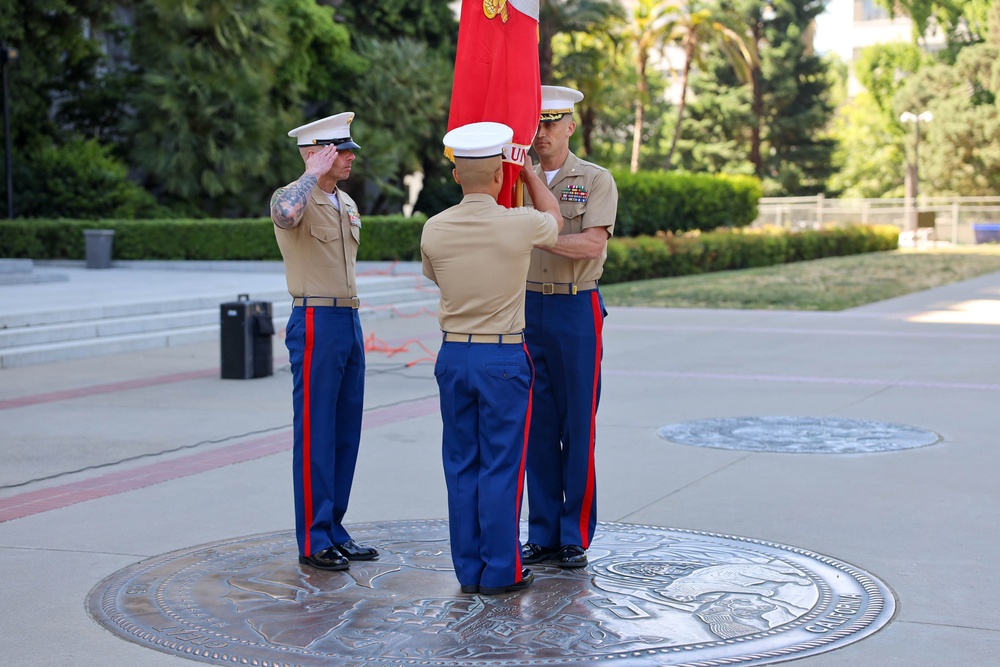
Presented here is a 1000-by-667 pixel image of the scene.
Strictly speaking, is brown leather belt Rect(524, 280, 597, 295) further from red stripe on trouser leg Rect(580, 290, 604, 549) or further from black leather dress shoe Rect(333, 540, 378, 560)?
black leather dress shoe Rect(333, 540, 378, 560)

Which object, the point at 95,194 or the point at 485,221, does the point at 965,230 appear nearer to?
the point at 95,194

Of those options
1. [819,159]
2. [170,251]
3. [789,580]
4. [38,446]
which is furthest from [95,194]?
[819,159]

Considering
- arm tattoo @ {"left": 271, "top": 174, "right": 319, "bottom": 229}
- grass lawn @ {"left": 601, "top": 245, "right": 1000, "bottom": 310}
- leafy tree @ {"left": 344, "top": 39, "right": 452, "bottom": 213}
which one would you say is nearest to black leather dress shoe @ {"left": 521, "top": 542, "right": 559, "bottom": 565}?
arm tattoo @ {"left": 271, "top": 174, "right": 319, "bottom": 229}

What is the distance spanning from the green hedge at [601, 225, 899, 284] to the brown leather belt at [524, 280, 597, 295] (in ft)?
63.8

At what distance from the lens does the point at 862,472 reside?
709cm

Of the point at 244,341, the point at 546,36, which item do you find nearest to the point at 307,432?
the point at 244,341

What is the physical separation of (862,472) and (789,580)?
2413 millimetres

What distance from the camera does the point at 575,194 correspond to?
514 centimetres

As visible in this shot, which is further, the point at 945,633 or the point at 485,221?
the point at 485,221

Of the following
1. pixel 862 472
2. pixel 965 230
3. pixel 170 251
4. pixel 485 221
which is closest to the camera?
pixel 485 221

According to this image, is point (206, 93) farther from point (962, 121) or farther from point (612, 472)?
point (962, 121)

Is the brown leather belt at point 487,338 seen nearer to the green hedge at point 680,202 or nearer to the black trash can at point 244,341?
the black trash can at point 244,341

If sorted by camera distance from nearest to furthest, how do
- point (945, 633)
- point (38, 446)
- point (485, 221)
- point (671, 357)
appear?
point (945, 633), point (485, 221), point (38, 446), point (671, 357)

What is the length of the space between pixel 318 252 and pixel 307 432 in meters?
0.78
